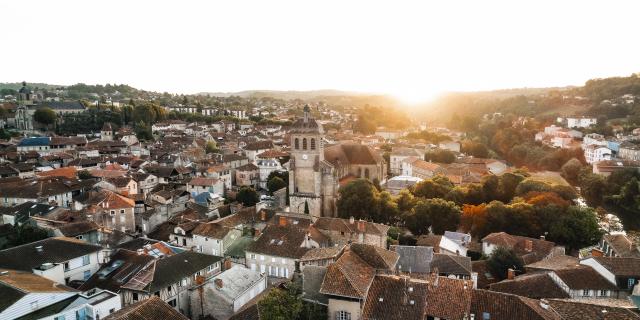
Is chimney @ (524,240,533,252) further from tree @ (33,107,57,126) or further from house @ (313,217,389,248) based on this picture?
tree @ (33,107,57,126)

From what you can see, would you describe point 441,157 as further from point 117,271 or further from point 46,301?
point 46,301

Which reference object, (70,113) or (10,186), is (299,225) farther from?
(70,113)

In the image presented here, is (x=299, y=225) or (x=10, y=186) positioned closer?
(x=299, y=225)

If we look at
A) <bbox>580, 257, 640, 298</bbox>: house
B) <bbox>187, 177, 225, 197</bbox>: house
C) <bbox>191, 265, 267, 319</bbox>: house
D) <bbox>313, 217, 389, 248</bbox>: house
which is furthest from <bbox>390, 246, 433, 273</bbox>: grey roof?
<bbox>187, 177, 225, 197</bbox>: house

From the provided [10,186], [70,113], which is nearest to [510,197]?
[10,186]

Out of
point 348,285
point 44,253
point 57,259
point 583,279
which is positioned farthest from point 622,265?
point 44,253

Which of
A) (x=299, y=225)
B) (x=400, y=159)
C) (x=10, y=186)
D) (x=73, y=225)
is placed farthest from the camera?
(x=400, y=159)

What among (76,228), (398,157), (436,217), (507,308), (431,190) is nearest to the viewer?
(507,308)
